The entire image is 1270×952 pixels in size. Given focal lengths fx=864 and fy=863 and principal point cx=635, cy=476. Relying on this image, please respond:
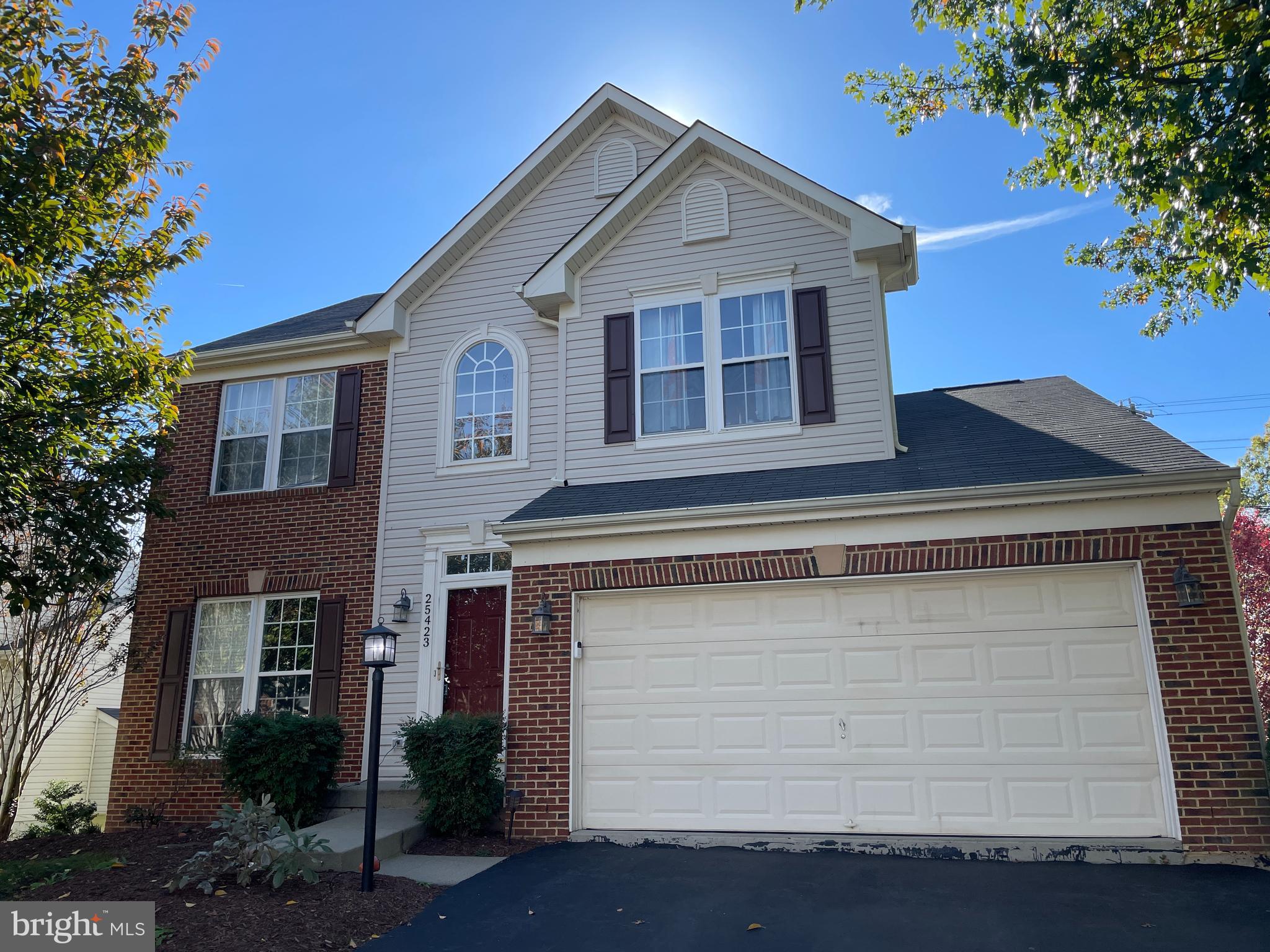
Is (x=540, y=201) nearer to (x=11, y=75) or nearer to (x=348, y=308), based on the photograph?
(x=348, y=308)

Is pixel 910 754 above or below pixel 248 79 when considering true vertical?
below

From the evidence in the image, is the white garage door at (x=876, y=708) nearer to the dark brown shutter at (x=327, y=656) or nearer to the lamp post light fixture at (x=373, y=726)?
the lamp post light fixture at (x=373, y=726)

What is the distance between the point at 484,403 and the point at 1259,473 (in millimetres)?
21765

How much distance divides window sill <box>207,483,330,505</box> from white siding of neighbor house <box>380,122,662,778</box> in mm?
1020

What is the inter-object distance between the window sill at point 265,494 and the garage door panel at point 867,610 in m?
4.77

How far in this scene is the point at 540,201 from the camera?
39.1ft

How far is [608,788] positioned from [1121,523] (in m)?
5.17

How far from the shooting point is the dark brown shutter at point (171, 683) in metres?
10.9

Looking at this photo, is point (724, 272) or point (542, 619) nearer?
point (542, 619)

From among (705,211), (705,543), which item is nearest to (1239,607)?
(705,543)

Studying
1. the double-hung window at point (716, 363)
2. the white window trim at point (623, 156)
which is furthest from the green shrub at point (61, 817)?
the white window trim at point (623, 156)

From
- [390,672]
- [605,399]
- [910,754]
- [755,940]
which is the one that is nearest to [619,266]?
[605,399]

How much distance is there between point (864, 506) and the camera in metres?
7.86

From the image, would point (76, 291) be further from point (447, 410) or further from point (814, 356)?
point (814, 356)
